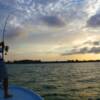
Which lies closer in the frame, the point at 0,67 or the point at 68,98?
the point at 0,67

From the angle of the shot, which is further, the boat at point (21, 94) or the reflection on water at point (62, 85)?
the reflection on water at point (62, 85)

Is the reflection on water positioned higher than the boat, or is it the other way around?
the boat

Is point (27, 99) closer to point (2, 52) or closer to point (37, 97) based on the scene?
point (37, 97)

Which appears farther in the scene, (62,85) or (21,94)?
(62,85)

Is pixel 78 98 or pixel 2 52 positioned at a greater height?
pixel 2 52


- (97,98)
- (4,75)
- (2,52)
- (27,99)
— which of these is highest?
(2,52)

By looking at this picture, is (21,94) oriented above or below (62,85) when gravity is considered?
above

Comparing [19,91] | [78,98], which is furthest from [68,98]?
[19,91]

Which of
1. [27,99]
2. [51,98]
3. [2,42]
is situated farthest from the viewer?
[51,98]

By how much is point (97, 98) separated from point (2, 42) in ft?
40.8

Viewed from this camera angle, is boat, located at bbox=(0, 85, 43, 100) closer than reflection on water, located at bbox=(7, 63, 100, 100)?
Yes

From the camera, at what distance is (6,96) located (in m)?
10.8

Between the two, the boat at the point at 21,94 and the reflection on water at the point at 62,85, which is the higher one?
the boat at the point at 21,94

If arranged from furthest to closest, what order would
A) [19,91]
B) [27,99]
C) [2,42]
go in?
[19,91] < [27,99] < [2,42]
